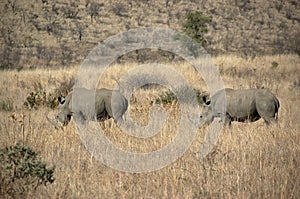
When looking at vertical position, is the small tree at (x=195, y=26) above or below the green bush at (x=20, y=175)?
below

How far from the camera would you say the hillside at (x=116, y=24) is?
31.8m

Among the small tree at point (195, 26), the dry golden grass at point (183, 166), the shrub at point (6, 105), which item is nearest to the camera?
the dry golden grass at point (183, 166)

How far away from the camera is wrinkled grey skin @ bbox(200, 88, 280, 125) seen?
9062mm

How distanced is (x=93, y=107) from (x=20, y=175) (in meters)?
4.43

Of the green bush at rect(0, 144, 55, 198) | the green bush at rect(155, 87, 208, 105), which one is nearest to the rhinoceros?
the green bush at rect(155, 87, 208, 105)

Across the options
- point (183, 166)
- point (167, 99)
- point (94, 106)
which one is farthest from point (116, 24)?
point (183, 166)

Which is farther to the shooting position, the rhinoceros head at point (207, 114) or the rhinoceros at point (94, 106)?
the rhinoceros at point (94, 106)

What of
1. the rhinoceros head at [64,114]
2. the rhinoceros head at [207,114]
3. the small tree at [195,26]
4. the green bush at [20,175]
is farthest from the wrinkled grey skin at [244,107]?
the small tree at [195,26]

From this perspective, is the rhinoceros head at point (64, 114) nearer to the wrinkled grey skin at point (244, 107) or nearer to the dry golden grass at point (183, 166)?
the dry golden grass at point (183, 166)

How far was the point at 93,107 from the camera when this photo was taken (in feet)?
30.1

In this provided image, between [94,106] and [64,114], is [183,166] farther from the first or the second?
[64,114]

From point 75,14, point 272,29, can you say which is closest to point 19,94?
point 75,14

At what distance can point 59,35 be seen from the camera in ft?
115

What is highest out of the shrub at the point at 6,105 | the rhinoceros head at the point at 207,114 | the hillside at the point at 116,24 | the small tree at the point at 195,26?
the rhinoceros head at the point at 207,114
